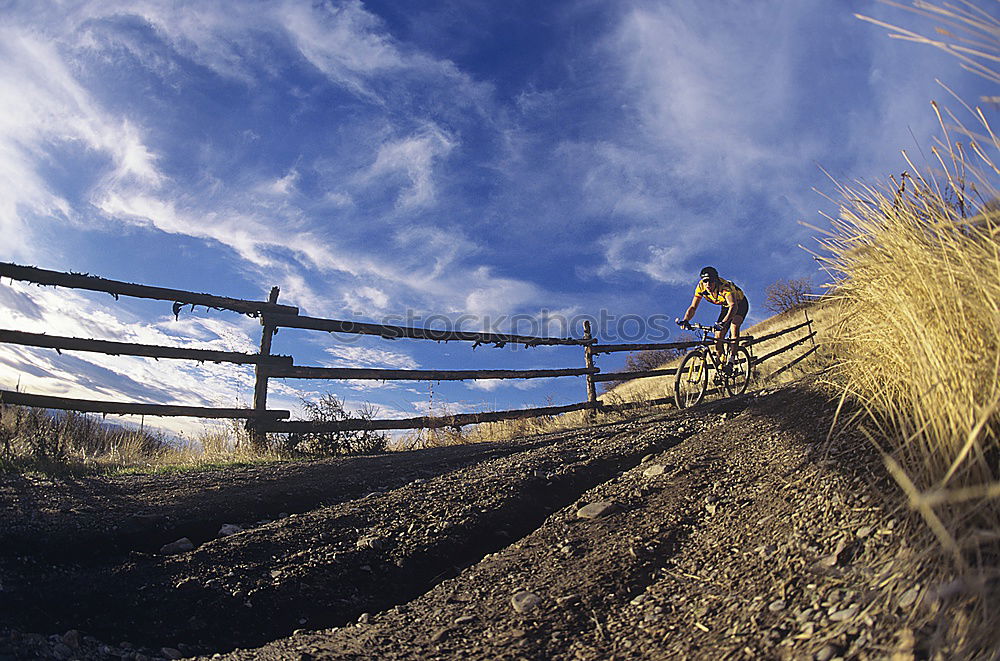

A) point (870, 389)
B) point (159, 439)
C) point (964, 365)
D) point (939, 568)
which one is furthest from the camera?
point (159, 439)

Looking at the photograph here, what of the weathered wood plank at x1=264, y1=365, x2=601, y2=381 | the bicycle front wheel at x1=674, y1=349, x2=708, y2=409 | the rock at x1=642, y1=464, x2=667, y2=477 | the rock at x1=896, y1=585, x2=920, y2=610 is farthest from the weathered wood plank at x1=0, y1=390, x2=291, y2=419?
the rock at x1=896, y1=585, x2=920, y2=610

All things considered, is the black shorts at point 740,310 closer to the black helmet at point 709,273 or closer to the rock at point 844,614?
the black helmet at point 709,273

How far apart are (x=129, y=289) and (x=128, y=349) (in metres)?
0.79

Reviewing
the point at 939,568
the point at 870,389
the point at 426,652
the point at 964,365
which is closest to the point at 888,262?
the point at 870,389

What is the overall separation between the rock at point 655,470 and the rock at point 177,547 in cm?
310

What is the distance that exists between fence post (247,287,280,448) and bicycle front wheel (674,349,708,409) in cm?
620

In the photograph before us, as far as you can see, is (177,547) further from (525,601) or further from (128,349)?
(128,349)

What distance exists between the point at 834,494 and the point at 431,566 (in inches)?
85.8

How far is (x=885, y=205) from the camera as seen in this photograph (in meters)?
3.07

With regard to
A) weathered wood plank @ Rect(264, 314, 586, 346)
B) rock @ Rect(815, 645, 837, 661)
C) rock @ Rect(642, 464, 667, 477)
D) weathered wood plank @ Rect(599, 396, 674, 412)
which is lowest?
rock @ Rect(815, 645, 837, 661)

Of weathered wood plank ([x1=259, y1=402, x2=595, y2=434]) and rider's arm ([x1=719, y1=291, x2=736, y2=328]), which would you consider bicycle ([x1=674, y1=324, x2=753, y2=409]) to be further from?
weathered wood plank ([x1=259, y1=402, x2=595, y2=434])

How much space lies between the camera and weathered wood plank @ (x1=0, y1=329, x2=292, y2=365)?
22.9ft

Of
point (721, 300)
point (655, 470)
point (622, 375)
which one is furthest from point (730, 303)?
point (655, 470)

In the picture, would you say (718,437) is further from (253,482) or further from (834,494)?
(253,482)
